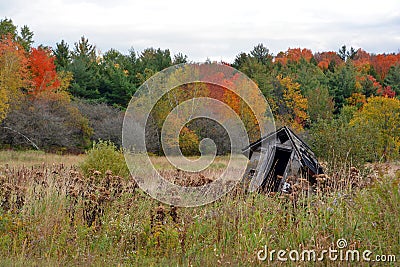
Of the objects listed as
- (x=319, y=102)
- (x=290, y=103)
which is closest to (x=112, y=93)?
(x=290, y=103)

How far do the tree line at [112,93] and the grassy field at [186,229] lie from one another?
18.2m

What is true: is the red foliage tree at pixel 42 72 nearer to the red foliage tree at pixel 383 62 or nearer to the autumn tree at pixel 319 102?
the autumn tree at pixel 319 102

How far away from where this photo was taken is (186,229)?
641cm

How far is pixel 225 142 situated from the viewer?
34219 millimetres

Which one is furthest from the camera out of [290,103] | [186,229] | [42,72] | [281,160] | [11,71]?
[290,103]

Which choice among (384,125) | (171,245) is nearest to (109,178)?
(171,245)

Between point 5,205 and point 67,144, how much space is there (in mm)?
30526

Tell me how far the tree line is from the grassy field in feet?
59.6

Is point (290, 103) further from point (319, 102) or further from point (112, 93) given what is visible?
point (112, 93)

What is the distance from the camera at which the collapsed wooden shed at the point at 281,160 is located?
1024 cm

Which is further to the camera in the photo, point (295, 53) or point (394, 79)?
point (295, 53)

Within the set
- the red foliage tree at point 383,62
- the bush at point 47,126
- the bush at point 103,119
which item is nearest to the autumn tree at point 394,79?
the red foliage tree at point 383,62

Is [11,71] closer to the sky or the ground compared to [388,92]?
closer to the sky

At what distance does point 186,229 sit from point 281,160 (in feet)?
20.0
